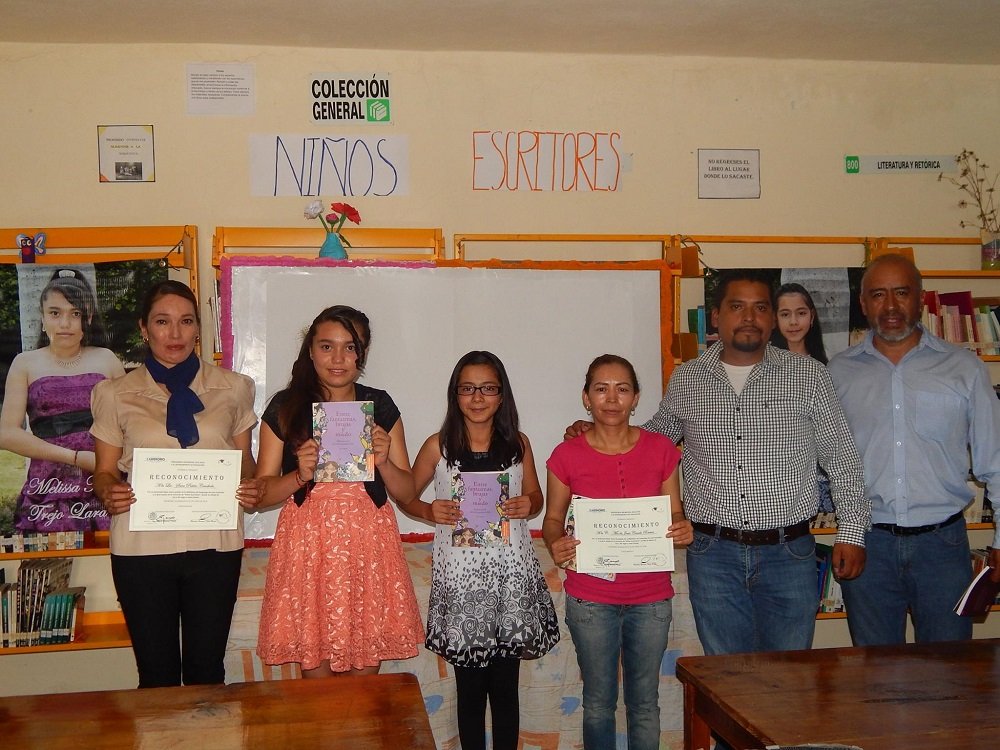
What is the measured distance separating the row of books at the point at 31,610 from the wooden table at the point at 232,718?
1.88 metres

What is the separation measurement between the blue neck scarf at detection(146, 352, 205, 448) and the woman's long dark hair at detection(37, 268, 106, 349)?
4.04 feet

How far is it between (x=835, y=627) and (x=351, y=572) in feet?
9.67

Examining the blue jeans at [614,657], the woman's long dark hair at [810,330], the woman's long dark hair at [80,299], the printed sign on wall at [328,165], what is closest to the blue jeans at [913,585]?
the blue jeans at [614,657]

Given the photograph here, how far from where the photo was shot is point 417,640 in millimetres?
2689

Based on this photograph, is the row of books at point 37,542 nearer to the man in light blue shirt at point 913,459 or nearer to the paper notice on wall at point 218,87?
the paper notice on wall at point 218,87

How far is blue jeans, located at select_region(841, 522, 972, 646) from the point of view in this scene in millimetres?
2812

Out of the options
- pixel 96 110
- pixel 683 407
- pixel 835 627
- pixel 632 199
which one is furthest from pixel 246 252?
pixel 835 627

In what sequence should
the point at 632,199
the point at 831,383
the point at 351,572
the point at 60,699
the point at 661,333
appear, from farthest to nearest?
the point at 632,199 → the point at 661,333 → the point at 831,383 → the point at 351,572 → the point at 60,699

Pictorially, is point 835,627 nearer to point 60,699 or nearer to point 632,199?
point 632,199

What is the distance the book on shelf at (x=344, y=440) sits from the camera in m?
2.56

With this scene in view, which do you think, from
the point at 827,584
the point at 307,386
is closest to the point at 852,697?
the point at 307,386

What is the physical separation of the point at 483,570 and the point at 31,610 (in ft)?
7.27

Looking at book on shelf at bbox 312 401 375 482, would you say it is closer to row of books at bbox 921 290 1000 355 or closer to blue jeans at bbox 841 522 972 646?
blue jeans at bbox 841 522 972 646

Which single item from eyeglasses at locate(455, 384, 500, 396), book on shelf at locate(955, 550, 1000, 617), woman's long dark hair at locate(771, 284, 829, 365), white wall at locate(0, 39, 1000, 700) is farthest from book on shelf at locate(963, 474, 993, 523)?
eyeglasses at locate(455, 384, 500, 396)
